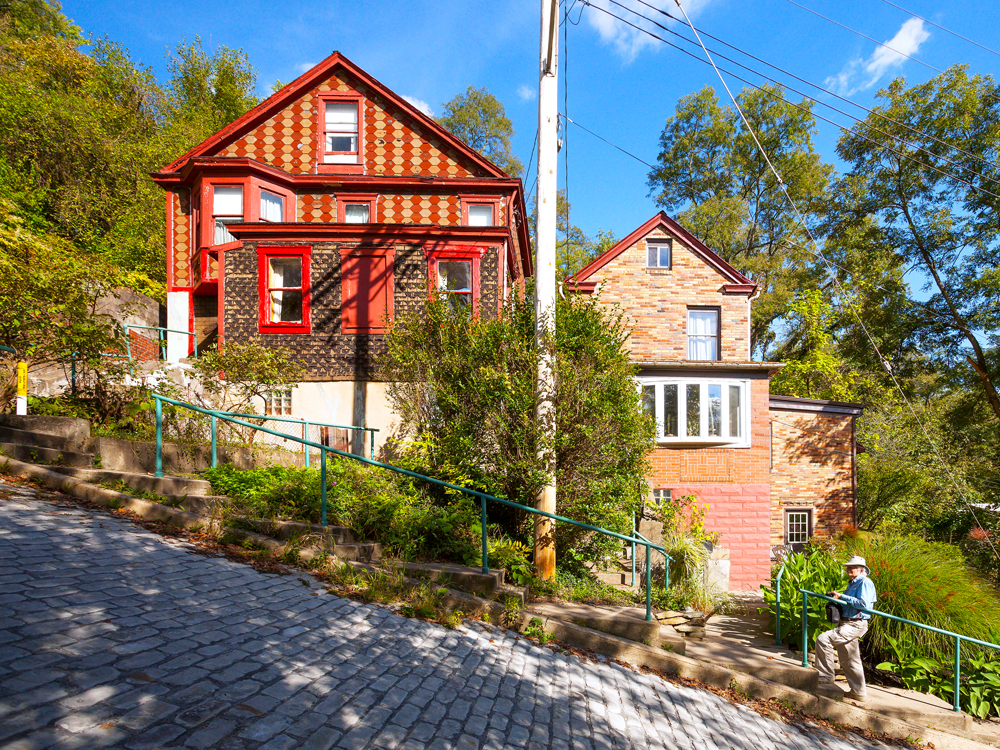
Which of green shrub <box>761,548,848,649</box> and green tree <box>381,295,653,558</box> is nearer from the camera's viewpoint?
green tree <box>381,295,653,558</box>

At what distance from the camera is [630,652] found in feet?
19.3

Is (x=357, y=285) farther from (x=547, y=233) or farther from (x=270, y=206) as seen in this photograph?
(x=547, y=233)

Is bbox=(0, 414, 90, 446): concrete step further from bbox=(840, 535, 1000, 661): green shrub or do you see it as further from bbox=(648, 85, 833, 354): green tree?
bbox=(648, 85, 833, 354): green tree

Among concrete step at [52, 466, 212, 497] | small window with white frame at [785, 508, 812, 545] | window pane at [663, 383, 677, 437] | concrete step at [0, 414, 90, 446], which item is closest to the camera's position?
concrete step at [52, 466, 212, 497]

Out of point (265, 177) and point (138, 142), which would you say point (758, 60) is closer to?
point (265, 177)

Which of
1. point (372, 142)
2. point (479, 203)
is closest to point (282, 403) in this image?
point (479, 203)

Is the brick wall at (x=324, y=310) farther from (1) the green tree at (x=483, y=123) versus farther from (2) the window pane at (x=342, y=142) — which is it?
(1) the green tree at (x=483, y=123)

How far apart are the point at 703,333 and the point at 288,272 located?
1362cm

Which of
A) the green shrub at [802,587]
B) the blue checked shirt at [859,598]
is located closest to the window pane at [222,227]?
the green shrub at [802,587]

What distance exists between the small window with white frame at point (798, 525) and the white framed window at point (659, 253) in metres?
10.2

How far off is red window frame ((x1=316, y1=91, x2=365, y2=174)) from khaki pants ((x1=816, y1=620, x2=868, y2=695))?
58.2 feet

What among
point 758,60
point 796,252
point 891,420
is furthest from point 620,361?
point 891,420

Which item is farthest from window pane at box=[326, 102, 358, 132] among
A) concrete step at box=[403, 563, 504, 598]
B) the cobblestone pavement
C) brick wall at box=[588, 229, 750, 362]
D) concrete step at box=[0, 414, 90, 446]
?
concrete step at box=[403, 563, 504, 598]

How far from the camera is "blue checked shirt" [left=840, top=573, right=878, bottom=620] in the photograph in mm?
6945
